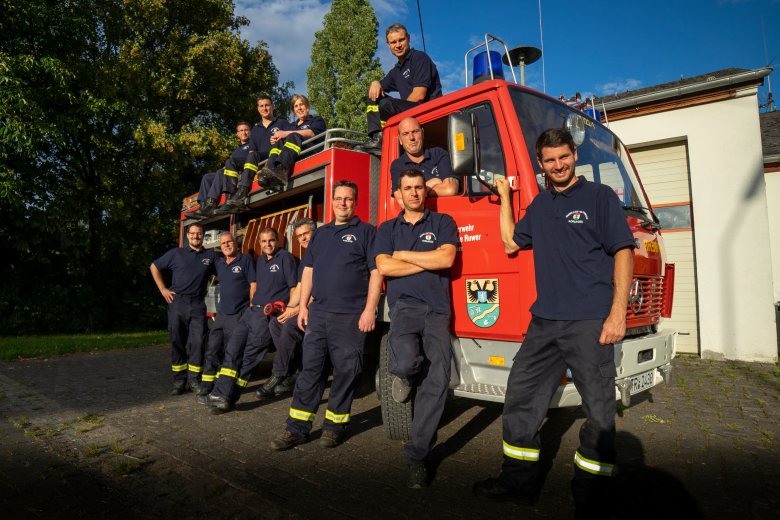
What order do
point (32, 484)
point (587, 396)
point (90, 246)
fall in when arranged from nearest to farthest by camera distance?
point (587, 396) → point (32, 484) → point (90, 246)

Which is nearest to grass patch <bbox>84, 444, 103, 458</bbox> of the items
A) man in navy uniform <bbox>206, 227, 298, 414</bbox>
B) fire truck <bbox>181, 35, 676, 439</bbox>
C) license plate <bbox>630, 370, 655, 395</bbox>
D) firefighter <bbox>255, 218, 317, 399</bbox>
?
man in navy uniform <bbox>206, 227, 298, 414</bbox>

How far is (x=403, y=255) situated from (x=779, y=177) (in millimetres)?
8958

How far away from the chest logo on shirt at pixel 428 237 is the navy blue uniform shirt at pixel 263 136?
→ 346 cm

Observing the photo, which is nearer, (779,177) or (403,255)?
(403,255)

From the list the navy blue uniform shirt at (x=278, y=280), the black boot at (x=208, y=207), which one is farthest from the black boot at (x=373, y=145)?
the black boot at (x=208, y=207)

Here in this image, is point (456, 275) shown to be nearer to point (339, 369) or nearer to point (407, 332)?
point (407, 332)

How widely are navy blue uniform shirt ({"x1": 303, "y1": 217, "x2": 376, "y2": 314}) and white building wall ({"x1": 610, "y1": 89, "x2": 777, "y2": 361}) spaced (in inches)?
253

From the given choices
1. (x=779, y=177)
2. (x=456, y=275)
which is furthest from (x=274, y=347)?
(x=779, y=177)

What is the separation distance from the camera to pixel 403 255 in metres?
3.25

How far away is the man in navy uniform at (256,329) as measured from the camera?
15.1 ft

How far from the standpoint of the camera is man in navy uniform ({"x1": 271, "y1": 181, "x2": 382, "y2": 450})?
11.8 feet

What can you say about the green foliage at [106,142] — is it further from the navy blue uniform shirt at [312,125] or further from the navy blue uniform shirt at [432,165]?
the navy blue uniform shirt at [432,165]

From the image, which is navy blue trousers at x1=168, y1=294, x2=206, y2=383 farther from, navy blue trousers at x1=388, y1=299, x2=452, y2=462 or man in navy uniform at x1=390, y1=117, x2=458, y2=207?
navy blue trousers at x1=388, y1=299, x2=452, y2=462

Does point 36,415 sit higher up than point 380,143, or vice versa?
point 380,143
